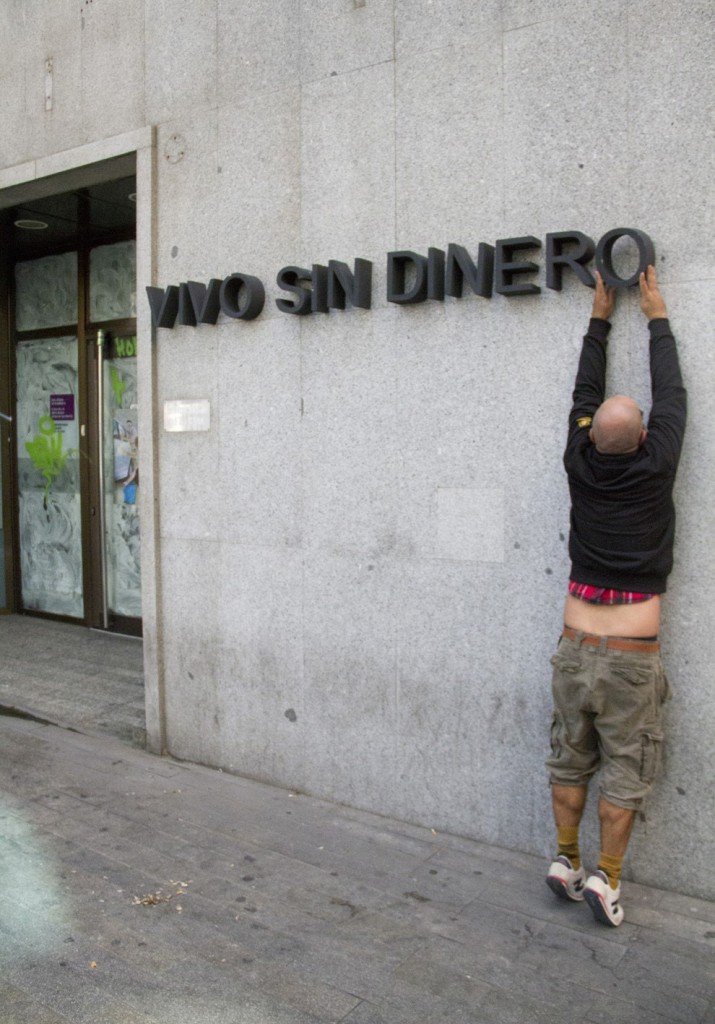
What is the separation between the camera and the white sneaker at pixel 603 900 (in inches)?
149

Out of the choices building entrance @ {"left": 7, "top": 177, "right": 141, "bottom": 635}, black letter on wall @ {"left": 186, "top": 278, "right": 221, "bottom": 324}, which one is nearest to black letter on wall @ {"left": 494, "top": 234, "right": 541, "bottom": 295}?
black letter on wall @ {"left": 186, "top": 278, "right": 221, "bottom": 324}

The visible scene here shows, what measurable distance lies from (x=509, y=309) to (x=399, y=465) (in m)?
0.97

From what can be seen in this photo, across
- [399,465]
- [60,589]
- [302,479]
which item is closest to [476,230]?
[399,465]

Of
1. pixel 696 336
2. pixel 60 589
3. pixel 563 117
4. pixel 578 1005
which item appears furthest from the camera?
pixel 60 589

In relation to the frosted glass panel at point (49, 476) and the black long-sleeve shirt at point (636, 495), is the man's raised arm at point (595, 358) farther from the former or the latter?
the frosted glass panel at point (49, 476)

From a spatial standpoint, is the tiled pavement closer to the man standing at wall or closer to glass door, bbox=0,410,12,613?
glass door, bbox=0,410,12,613

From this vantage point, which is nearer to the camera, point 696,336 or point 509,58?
point 696,336

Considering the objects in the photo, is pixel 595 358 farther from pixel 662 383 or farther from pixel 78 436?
pixel 78 436

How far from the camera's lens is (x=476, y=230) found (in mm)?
4551

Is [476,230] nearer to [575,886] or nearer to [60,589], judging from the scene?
[575,886]

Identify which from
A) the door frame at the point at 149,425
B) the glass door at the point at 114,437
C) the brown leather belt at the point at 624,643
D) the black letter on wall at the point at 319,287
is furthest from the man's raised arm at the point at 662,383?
the glass door at the point at 114,437

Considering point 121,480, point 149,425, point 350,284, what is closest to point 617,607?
point 350,284

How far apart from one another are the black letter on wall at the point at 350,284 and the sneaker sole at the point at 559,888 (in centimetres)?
289

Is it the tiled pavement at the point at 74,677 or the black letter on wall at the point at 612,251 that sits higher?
the black letter on wall at the point at 612,251
